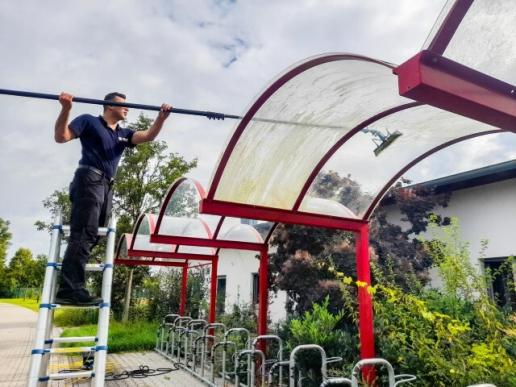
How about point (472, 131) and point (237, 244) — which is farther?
point (237, 244)

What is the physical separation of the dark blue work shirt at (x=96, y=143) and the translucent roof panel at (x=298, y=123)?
1201 mm

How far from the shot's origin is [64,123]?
3156 millimetres

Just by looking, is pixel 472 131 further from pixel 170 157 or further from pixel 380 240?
pixel 170 157

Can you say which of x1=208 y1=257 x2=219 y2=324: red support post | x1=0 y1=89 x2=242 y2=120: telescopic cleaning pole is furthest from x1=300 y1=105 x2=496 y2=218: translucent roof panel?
x1=208 y1=257 x2=219 y2=324: red support post

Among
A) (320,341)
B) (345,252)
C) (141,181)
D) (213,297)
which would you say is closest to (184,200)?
(213,297)

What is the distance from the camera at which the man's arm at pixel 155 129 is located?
3.56 meters

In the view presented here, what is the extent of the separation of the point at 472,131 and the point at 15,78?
4.70 meters

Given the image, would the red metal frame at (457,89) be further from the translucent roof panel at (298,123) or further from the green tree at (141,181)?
the green tree at (141,181)

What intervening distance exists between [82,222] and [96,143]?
774mm

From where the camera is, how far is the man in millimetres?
3107

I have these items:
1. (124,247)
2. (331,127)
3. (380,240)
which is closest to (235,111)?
(331,127)

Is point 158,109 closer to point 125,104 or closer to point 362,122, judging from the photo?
point 125,104

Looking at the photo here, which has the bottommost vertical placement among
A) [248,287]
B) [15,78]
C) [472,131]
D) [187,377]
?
[187,377]

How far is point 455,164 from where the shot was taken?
6.96m
